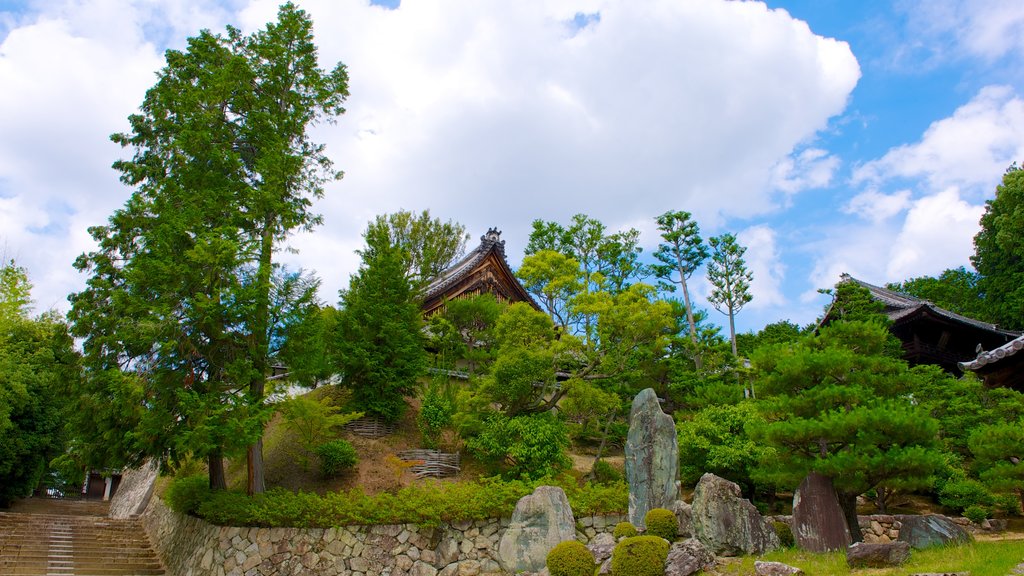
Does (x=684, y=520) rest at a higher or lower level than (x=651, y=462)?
lower

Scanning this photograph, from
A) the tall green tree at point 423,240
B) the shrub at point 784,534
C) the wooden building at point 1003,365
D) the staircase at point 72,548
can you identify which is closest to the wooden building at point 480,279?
the tall green tree at point 423,240

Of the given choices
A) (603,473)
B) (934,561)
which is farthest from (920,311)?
(934,561)

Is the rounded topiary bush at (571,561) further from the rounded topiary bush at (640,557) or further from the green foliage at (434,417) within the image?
the green foliage at (434,417)

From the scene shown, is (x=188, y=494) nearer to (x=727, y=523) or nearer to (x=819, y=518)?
(x=727, y=523)

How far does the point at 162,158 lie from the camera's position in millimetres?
14344

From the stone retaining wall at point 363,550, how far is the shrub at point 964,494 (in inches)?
309

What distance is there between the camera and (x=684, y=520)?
35.2 feet

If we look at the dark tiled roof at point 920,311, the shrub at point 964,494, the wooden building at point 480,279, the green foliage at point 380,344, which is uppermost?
the wooden building at point 480,279

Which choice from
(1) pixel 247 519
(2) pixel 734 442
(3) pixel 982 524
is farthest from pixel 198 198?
(3) pixel 982 524

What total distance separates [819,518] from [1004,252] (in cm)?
2564

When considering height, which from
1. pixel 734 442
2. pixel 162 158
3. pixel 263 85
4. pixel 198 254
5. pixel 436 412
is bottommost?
pixel 734 442

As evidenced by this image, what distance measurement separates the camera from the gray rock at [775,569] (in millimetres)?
7895

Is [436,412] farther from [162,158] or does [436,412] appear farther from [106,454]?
[162,158]

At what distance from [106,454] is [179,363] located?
2.06 m
